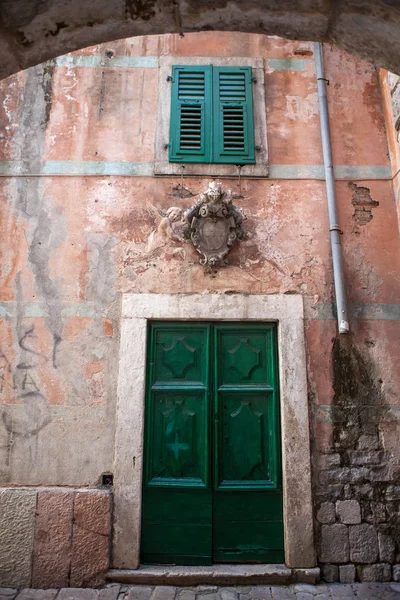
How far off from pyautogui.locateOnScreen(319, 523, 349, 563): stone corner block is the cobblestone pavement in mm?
210

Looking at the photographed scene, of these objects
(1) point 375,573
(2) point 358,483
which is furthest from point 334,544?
(2) point 358,483

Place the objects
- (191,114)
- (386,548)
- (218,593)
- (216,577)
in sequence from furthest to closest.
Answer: (191,114)
(386,548)
(216,577)
(218,593)

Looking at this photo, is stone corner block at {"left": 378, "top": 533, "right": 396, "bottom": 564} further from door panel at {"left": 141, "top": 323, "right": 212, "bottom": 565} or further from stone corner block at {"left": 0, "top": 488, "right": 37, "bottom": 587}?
stone corner block at {"left": 0, "top": 488, "right": 37, "bottom": 587}

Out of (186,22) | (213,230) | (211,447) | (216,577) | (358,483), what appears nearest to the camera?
(186,22)

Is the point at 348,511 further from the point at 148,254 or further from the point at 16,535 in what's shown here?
the point at 148,254

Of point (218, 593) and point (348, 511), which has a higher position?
point (348, 511)

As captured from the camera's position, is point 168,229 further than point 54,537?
Yes

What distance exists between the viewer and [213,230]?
4535 millimetres

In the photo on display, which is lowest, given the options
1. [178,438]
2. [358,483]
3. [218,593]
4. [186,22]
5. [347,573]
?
[218,593]

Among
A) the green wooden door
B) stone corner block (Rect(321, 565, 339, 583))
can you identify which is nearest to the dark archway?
the green wooden door

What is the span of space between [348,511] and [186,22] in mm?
4034

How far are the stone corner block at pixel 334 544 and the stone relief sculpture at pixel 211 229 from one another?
2.65 metres

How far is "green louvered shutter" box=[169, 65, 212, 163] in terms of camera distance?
15.8 ft

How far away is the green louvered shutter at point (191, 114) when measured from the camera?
482 centimetres
